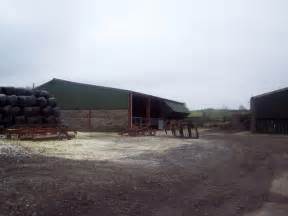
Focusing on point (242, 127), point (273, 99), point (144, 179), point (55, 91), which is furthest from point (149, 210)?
point (242, 127)

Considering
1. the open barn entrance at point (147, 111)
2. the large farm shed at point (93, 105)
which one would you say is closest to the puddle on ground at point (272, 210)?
the large farm shed at point (93, 105)

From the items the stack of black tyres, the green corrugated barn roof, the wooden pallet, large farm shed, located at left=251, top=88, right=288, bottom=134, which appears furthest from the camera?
large farm shed, located at left=251, top=88, right=288, bottom=134

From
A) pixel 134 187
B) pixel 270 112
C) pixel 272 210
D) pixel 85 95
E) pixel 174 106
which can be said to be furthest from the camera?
pixel 174 106

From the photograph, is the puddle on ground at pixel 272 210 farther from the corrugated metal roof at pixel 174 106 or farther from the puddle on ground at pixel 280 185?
the corrugated metal roof at pixel 174 106

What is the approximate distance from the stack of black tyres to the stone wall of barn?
11.0 metres

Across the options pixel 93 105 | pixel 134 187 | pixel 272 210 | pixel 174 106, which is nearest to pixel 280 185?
pixel 272 210

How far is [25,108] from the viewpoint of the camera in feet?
85.8

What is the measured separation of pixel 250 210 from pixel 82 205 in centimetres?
370

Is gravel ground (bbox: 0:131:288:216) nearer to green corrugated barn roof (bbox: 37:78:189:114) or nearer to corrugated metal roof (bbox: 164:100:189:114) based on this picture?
green corrugated barn roof (bbox: 37:78:189:114)

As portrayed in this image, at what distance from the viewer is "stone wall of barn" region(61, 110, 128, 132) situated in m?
39.0

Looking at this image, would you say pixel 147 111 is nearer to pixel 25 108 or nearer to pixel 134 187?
pixel 25 108

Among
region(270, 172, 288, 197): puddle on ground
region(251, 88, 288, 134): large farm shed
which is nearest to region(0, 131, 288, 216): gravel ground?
region(270, 172, 288, 197): puddle on ground

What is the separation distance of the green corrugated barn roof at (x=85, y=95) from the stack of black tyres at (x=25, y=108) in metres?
11.3

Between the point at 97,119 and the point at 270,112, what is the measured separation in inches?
682
